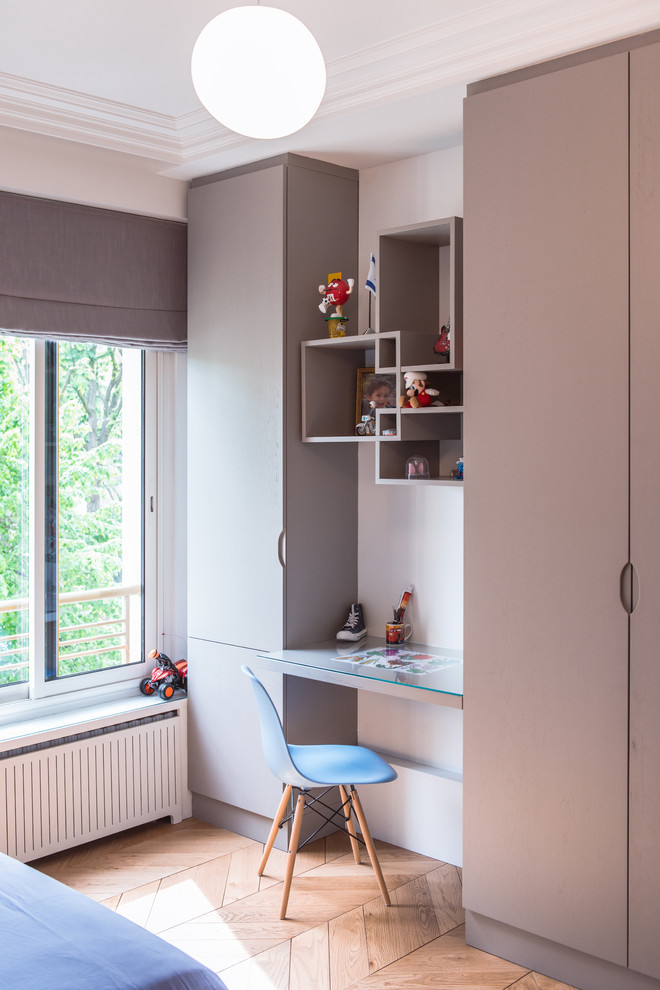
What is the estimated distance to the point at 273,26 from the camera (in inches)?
66.7

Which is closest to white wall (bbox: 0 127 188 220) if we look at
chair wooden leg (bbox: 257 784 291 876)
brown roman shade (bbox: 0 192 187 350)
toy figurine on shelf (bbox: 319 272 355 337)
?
brown roman shade (bbox: 0 192 187 350)

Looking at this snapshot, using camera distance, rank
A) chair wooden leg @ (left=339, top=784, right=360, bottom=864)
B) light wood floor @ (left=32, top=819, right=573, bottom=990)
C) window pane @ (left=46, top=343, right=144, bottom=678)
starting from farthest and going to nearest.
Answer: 1. window pane @ (left=46, top=343, right=144, bottom=678)
2. chair wooden leg @ (left=339, top=784, right=360, bottom=864)
3. light wood floor @ (left=32, top=819, right=573, bottom=990)

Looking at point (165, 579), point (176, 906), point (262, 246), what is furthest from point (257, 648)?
point (262, 246)

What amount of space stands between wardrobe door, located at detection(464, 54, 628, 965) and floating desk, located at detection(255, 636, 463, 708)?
0.14 meters

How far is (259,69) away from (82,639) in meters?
2.52

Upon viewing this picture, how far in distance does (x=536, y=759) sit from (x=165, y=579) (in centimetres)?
190

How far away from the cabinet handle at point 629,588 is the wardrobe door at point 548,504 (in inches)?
0.8

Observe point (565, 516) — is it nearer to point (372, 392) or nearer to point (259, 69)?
point (372, 392)

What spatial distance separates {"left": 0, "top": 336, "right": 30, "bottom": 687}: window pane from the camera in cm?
338

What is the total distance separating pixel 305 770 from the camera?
2.88 m

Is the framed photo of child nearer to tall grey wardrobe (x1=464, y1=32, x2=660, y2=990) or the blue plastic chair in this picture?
tall grey wardrobe (x1=464, y1=32, x2=660, y2=990)

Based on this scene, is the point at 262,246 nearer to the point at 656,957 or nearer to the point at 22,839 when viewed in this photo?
the point at 22,839

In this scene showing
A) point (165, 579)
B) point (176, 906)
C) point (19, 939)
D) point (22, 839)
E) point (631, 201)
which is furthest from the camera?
point (165, 579)

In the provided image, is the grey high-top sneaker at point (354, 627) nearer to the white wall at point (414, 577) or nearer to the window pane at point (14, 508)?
the white wall at point (414, 577)
